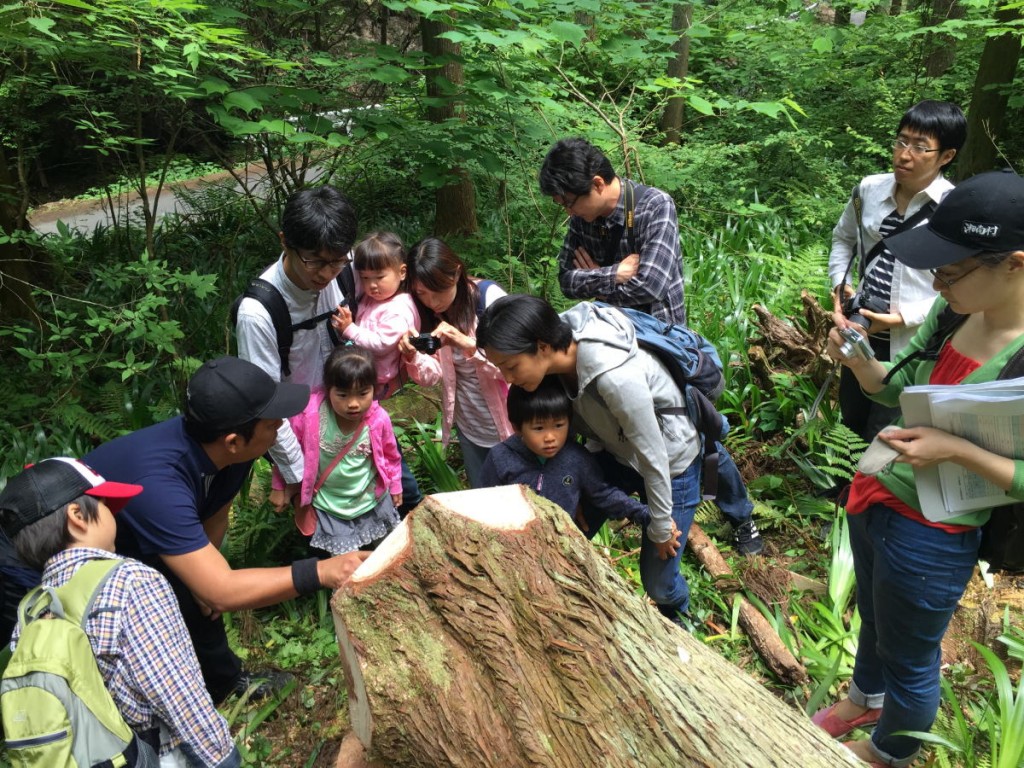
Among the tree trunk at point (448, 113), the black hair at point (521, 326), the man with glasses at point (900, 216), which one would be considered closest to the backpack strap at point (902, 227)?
the man with glasses at point (900, 216)

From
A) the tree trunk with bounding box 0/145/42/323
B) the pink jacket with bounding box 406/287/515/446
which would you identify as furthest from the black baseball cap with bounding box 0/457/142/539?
the tree trunk with bounding box 0/145/42/323

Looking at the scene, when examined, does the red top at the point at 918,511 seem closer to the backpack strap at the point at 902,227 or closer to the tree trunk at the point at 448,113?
the backpack strap at the point at 902,227

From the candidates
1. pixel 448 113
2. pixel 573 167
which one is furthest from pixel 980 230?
pixel 448 113

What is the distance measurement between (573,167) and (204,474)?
1.86m

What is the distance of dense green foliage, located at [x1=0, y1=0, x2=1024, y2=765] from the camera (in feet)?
11.2

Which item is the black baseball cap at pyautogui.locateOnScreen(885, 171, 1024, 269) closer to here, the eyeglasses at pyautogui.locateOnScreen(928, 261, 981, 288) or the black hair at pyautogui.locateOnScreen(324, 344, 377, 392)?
the eyeglasses at pyautogui.locateOnScreen(928, 261, 981, 288)

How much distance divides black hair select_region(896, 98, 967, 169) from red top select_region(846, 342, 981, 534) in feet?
5.11

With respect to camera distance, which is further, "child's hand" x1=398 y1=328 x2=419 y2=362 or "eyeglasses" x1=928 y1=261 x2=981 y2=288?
"child's hand" x1=398 y1=328 x2=419 y2=362

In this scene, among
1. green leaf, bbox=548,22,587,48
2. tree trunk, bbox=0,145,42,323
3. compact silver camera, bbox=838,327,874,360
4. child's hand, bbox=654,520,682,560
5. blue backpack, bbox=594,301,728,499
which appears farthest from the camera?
tree trunk, bbox=0,145,42,323

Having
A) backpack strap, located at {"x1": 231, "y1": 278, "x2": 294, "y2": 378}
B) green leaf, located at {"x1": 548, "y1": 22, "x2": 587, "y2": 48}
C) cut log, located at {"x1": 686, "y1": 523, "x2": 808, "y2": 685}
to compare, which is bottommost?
cut log, located at {"x1": 686, "y1": 523, "x2": 808, "y2": 685}

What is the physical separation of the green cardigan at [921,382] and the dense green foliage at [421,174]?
96cm

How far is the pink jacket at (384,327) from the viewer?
305 centimetres

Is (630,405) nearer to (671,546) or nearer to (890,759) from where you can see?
(671,546)

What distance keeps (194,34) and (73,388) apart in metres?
2.80
